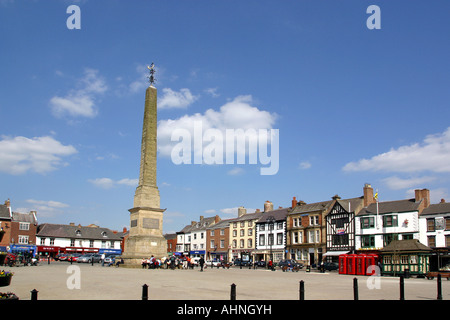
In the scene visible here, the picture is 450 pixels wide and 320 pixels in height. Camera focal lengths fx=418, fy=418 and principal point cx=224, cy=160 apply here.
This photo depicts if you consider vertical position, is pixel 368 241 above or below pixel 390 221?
below

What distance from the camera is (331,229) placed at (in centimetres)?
5659

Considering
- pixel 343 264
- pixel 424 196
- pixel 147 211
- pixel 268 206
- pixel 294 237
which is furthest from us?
pixel 268 206

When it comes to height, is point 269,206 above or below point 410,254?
above

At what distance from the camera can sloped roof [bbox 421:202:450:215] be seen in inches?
1781

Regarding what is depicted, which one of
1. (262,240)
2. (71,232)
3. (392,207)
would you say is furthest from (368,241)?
(71,232)

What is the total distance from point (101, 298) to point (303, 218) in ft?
166

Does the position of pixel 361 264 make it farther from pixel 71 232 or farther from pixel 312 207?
pixel 71 232

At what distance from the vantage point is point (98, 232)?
86.8 meters

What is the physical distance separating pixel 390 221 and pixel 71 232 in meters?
60.0

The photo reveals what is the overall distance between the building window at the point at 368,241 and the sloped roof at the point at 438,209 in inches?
280

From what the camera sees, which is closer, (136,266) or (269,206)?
(136,266)
